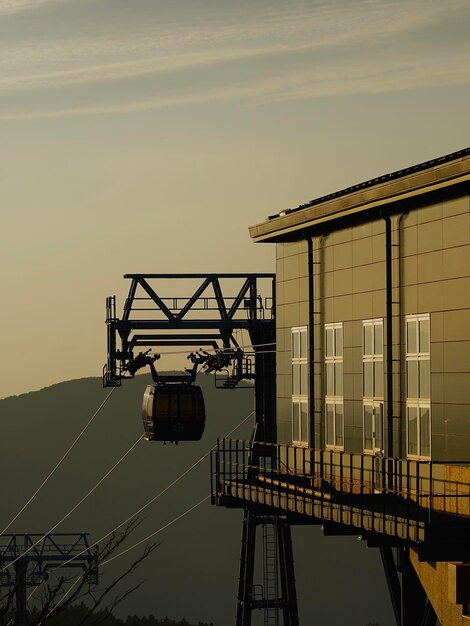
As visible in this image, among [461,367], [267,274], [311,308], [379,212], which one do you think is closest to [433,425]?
[461,367]

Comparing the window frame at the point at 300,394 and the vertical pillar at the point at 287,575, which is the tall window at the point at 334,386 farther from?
the vertical pillar at the point at 287,575

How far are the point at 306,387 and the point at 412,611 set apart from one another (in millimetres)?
6481

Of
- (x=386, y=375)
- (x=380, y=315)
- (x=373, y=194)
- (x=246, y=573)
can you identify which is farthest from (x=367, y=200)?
(x=246, y=573)

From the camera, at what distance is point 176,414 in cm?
6162

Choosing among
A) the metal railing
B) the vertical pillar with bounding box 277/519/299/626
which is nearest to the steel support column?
the metal railing

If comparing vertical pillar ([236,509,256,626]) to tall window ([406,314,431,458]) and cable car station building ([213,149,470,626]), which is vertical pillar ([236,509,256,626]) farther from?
tall window ([406,314,431,458])

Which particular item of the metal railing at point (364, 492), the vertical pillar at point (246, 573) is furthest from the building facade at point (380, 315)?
the vertical pillar at point (246, 573)

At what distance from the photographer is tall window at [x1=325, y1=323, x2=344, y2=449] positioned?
3506cm

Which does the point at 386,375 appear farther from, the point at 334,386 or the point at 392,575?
the point at 392,575

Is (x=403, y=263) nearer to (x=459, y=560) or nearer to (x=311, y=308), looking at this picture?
(x=311, y=308)

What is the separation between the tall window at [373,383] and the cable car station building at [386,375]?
4 cm

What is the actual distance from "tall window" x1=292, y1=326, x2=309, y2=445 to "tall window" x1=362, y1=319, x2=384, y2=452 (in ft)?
13.1

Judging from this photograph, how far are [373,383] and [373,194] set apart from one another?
4.10 m

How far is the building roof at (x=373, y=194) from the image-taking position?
2809 cm
